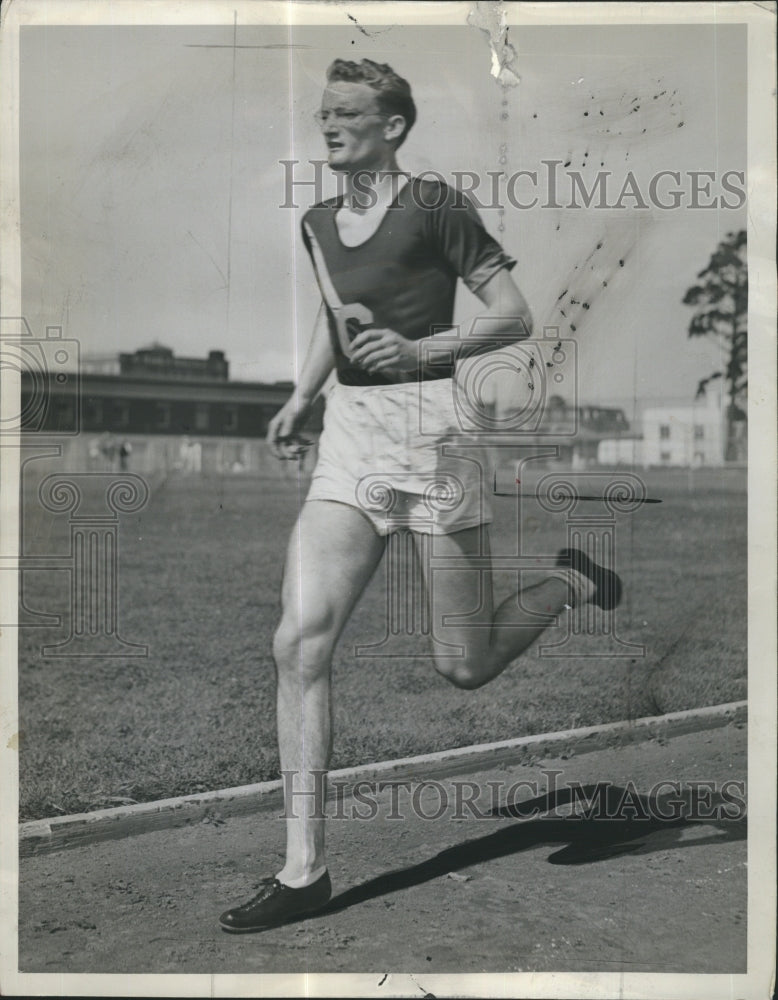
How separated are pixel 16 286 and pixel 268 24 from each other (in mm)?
Answer: 1274

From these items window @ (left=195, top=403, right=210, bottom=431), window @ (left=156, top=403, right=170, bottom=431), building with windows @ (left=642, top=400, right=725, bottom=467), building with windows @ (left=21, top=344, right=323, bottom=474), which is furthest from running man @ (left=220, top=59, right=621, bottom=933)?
building with windows @ (left=642, top=400, right=725, bottom=467)

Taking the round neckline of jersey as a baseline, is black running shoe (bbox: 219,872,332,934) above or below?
below

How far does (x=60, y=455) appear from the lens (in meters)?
4.30

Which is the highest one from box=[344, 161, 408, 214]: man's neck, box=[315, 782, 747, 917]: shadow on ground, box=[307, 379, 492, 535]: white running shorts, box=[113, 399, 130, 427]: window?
box=[344, 161, 408, 214]: man's neck

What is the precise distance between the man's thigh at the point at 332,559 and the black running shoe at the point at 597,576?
67cm

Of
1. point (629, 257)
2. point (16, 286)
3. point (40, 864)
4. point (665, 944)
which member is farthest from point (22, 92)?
point (665, 944)

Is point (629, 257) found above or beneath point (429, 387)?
above

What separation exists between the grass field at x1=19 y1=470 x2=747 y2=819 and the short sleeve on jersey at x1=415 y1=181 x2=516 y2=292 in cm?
85

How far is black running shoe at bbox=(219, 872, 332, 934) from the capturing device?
4.19m

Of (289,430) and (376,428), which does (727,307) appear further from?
(289,430)

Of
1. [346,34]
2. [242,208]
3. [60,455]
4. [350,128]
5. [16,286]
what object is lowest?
[60,455]

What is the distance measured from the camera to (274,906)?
13.7ft

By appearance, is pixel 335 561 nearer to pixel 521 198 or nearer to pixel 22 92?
pixel 521 198

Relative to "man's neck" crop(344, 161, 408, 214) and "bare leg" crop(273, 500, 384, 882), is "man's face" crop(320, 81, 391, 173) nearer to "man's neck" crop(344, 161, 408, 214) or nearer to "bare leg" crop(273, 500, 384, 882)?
"man's neck" crop(344, 161, 408, 214)
